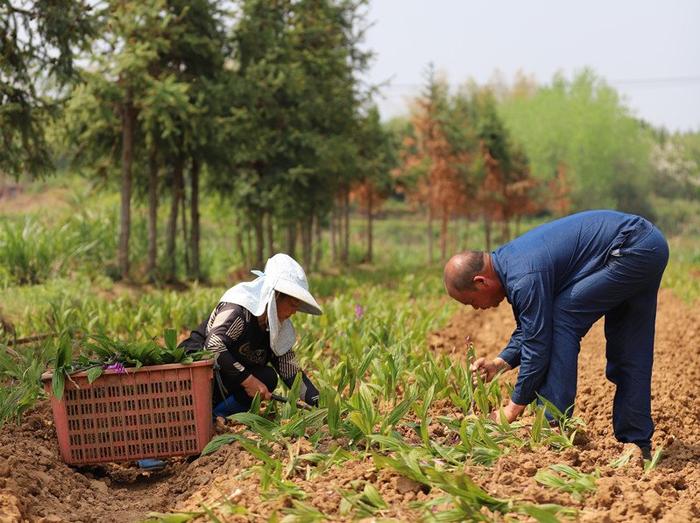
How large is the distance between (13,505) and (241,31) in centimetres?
1360

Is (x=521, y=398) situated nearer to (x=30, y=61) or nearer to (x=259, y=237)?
(x=30, y=61)

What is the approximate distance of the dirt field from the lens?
12.9 feet

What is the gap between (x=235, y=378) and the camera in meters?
5.32

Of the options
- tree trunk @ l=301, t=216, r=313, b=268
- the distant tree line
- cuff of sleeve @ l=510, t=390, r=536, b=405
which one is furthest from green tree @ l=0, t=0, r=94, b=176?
tree trunk @ l=301, t=216, r=313, b=268

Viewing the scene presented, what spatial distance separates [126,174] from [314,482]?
11591 millimetres

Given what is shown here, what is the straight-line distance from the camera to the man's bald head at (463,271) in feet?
15.6

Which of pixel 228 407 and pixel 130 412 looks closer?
pixel 130 412

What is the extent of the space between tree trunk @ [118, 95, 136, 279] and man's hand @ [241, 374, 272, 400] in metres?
10.2

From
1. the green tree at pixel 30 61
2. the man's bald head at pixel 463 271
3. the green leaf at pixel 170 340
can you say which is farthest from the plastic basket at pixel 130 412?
the green tree at pixel 30 61

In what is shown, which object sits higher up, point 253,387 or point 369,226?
point 369,226

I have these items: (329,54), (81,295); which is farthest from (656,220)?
(81,295)

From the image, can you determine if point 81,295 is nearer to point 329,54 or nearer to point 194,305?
point 194,305

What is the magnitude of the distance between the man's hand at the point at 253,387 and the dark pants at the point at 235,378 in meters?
0.06

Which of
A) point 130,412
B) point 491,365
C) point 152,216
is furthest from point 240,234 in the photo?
point 130,412
